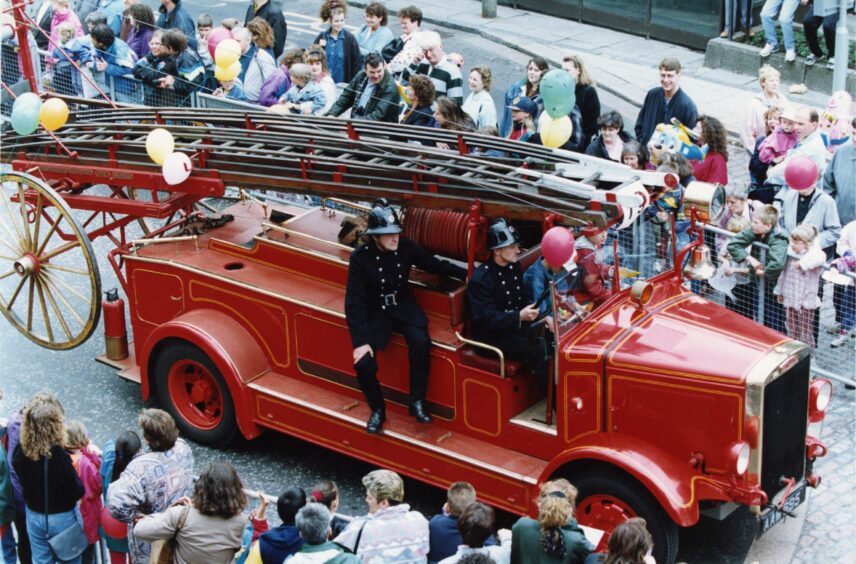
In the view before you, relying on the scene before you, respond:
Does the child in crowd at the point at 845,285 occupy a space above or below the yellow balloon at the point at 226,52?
below

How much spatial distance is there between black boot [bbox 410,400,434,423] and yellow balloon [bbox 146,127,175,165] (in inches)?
106

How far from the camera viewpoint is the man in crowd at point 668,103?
12.3m

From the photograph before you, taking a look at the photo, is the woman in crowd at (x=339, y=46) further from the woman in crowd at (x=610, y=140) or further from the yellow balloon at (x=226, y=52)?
the woman in crowd at (x=610, y=140)

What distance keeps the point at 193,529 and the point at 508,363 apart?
2401 millimetres

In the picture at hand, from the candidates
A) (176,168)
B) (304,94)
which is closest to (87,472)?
(176,168)

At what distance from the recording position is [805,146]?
11.2m

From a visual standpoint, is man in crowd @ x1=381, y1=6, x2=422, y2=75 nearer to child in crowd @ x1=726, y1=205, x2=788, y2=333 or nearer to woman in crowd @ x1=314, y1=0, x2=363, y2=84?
woman in crowd @ x1=314, y1=0, x2=363, y2=84

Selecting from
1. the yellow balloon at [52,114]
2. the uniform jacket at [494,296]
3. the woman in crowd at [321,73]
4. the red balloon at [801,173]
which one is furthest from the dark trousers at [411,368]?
the woman in crowd at [321,73]

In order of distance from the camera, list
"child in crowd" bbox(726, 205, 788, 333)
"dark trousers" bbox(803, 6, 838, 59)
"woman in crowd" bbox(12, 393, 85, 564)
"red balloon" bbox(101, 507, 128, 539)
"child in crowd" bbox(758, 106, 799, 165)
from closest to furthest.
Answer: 1. "woman in crowd" bbox(12, 393, 85, 564)
2. "red balloon" bbox(101, 507, 128, 539)
3. "child in crowd" bbox(726, 205, 788, 333)
4. "child in crowd" bbox(758, 106, 799, 165)
5. "dark trousers" bbox(803, 6, 838, 59)

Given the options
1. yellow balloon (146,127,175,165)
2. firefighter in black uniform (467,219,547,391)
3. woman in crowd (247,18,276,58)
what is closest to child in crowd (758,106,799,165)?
firefighter in black uniform (467,219,547,391)

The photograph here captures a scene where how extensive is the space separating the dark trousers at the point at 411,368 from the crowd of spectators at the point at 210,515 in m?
1.57

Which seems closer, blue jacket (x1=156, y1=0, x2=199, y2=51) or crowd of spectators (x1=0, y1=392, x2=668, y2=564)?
crowd of spectators (x1=0, y1=392, x2=668, y2=564)

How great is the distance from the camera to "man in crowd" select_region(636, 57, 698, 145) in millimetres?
12281

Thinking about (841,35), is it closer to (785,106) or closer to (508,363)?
(785,106)
